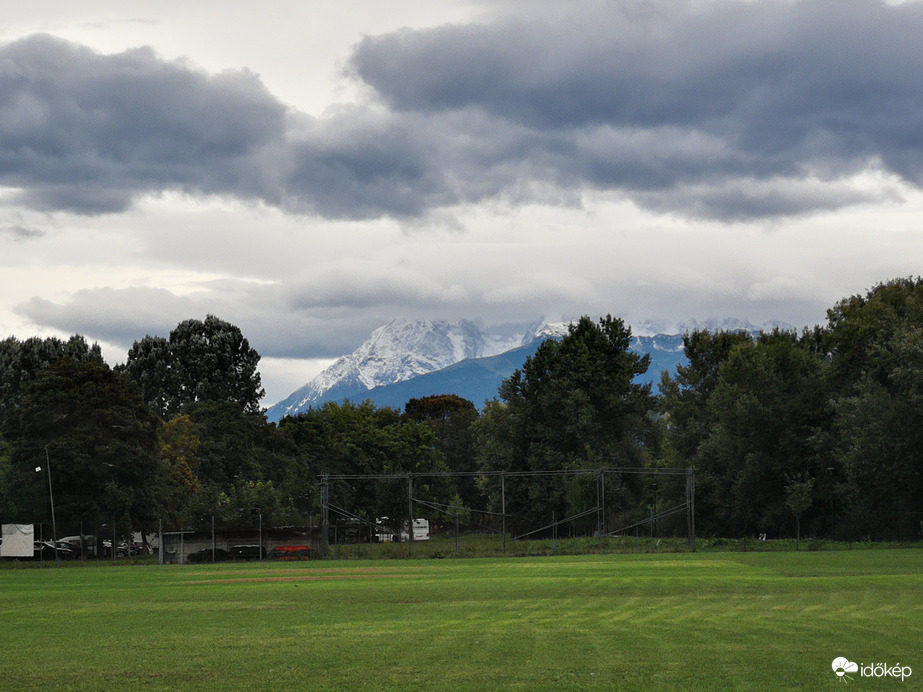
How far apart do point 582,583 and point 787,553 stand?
25.8 m

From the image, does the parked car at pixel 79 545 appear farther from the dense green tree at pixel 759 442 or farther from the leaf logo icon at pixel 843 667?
the leaf logo icon at pixel 843 667

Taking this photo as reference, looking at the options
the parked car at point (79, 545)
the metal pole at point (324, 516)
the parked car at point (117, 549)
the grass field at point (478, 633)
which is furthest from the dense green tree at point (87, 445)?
the grass field at point (478, 633)

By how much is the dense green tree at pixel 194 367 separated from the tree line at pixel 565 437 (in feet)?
0.75

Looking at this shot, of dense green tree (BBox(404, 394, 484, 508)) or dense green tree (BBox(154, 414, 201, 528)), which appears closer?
dense green tree (BBox(154, 414, 201, 528))

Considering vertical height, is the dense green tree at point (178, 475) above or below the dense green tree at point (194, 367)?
below

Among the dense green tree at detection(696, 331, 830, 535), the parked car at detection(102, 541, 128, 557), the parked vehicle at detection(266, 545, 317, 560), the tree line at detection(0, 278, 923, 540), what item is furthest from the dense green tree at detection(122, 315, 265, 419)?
the dense green tree at detection(696, 331, 830, 535)

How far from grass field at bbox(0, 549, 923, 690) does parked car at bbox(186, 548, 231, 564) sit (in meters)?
24.8

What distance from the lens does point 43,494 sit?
2415 inches

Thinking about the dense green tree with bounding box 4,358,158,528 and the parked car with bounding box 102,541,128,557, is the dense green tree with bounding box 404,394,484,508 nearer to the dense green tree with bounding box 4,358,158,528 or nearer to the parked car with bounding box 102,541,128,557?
the parked car with bounding box 102,541,128,557

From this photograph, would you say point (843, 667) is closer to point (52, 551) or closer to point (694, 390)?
point (52, 551)

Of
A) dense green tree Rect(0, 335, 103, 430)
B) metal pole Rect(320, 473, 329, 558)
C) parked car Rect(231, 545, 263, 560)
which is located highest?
dense green tree Rect(0, 335, 103, 430)

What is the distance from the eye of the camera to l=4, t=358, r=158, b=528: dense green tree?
61.5 meters

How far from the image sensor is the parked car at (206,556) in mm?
57906

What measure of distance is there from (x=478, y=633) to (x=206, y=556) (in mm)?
44218
